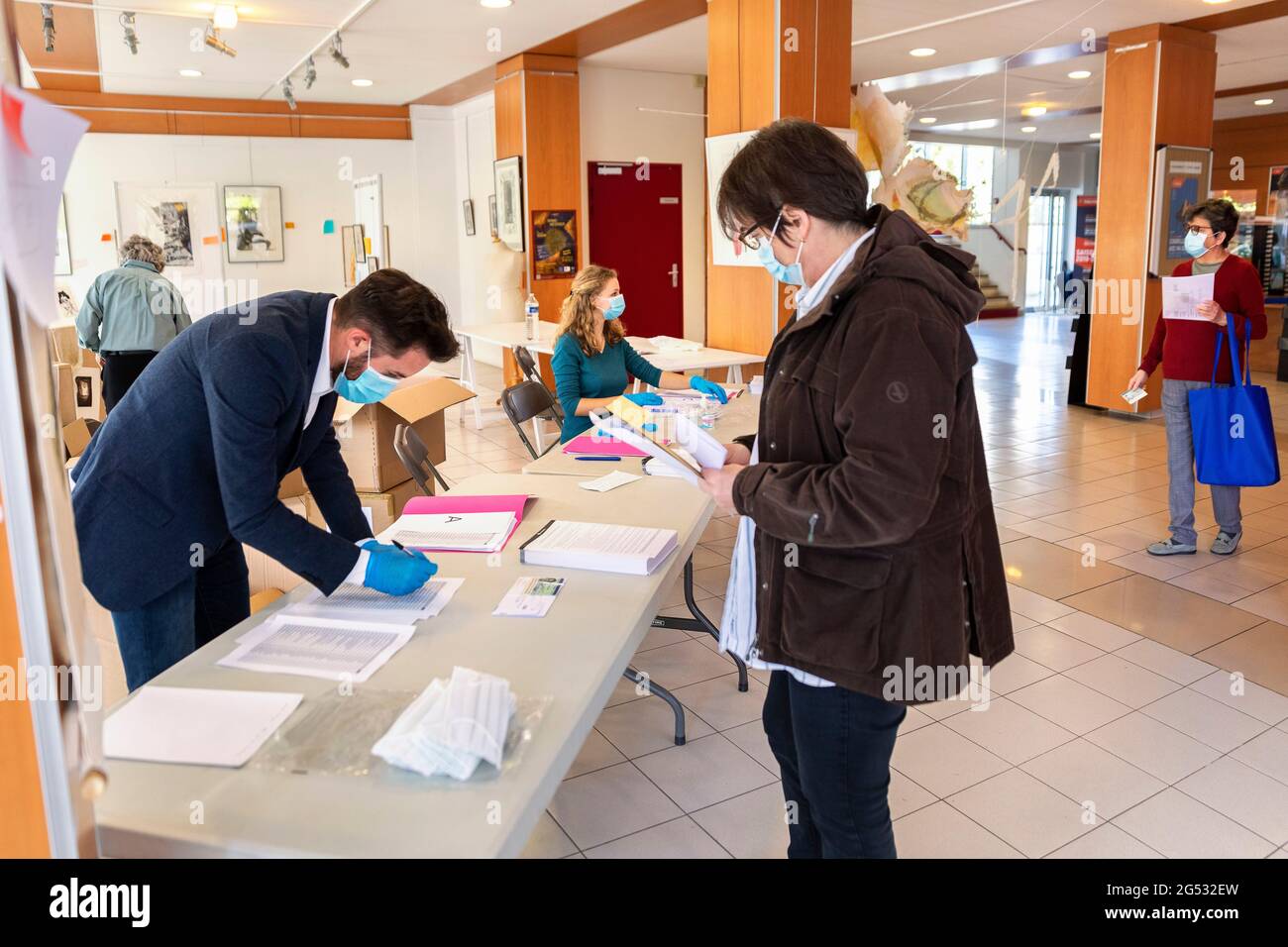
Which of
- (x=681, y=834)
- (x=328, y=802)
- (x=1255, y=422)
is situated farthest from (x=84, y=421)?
(x=1255, y=422)

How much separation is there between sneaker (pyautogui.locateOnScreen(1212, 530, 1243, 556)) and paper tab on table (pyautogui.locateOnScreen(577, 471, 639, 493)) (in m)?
3.49

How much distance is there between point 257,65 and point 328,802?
9.72 metres

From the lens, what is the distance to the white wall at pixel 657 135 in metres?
9.63

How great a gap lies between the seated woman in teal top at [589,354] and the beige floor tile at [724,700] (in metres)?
1.33

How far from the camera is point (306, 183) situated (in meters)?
12.0

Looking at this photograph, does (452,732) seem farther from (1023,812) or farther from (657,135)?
(657,135)

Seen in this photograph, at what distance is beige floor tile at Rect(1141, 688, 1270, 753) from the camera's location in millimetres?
3131

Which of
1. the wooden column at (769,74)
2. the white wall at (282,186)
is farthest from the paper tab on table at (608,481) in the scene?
the white wall at (282,186)

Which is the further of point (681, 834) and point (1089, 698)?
point (1089, 698)

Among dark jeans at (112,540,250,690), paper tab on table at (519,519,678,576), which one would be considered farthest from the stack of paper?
dark jeans at (112,540,250,690)

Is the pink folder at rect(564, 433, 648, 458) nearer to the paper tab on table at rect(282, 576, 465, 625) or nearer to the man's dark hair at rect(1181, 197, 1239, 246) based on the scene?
the paper tab on table at rect(282, 576, 465, 625)

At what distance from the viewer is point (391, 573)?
2.06 metres

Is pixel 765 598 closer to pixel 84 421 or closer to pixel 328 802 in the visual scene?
pixel 328 802

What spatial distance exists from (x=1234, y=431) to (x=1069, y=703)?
81.3 inches
